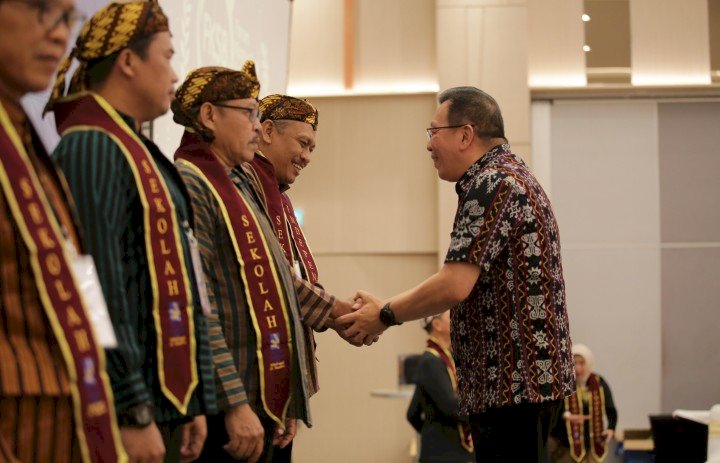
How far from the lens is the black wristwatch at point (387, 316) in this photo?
3131 mm

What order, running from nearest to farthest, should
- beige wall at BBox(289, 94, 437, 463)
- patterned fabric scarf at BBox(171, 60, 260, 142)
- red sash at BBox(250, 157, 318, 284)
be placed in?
patterned fabric scarf at BBox(171, 60, 260, 142), red sash at BBox(250, 157, 318, 284), beige wall at BBox(289, 94, 437, 463)

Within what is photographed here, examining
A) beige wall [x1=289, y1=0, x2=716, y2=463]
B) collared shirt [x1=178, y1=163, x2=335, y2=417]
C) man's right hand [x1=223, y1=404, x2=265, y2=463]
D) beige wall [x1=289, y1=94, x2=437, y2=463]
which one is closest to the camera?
man's right hand [x1=223, y1=404, x2=265, y2=463]

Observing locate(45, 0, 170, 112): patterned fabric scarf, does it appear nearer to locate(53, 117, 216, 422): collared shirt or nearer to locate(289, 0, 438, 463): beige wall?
locate(53, 117, 216, 422): collared shirt

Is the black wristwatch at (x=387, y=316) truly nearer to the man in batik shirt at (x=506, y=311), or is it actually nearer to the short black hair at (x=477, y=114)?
the man in batik shirt at (x=506, y=311)

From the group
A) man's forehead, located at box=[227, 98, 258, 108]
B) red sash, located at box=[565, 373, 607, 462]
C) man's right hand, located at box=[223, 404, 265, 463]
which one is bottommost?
red sash, located at box=[565, 373, 607, 462]

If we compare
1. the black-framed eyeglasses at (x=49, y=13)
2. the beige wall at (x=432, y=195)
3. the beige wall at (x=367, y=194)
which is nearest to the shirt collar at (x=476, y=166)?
the black-framed eyeglasses at (x=49, y=13)

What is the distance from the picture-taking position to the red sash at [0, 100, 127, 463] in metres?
1.35

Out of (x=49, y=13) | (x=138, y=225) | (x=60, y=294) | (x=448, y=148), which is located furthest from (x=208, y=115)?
(x=60, y=294)

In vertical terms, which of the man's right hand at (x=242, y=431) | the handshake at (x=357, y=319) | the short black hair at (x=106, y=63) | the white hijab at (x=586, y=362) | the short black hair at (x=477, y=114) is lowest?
the white hijab at (x=586, y=362)

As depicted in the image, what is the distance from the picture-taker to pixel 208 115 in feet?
7.86

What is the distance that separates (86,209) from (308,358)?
113 cm

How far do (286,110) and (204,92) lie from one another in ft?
2.37

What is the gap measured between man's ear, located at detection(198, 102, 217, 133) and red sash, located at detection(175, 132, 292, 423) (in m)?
0.07

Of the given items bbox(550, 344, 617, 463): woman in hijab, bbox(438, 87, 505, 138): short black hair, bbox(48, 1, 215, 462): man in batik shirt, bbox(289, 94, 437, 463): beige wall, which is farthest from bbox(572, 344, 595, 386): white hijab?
bbox(48, 1, 215, 462): man in batik shirt
